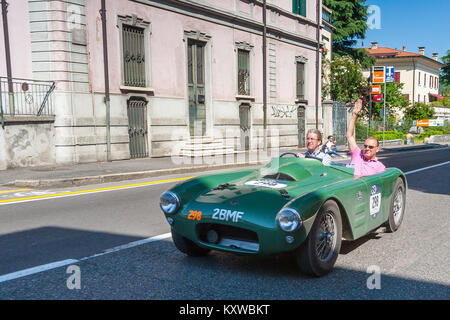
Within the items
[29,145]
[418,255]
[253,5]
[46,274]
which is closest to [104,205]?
[46,274]

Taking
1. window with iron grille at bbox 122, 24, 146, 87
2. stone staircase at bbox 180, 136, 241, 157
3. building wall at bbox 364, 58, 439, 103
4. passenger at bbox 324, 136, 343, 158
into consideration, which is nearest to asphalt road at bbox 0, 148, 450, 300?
passenger at bbox 324, 136, 343, 158

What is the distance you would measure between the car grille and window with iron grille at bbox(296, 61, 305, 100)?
24.7 m

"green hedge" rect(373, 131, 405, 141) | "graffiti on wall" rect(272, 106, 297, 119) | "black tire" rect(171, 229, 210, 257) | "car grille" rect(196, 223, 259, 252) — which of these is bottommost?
"green hedge" rect(373, 131, 405, 141)

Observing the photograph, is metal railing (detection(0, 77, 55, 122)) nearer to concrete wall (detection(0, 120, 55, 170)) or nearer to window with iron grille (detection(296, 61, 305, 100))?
concrete wall (detection(0, 120, 55, 170))

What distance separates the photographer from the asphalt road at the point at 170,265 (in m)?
Result: 3.59

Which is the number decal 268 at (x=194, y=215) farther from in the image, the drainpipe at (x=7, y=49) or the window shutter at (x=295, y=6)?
the window shutter at (x=295, y=6)

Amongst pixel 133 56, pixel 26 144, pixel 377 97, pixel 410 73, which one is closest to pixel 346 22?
pixel 377 97

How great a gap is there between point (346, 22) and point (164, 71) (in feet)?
111

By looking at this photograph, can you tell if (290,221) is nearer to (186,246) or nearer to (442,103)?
(186,246)

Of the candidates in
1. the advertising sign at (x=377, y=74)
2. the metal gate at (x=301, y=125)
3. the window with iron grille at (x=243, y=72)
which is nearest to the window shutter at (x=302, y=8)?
the metal gate at (x=301, y=125)

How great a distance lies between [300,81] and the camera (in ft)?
92.2

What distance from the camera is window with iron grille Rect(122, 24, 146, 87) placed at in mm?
16719

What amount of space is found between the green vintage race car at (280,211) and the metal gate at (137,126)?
498 inches

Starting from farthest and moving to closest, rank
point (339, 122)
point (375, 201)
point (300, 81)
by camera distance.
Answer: point (339, 122) → point (300, 81) → point (375, 201)
